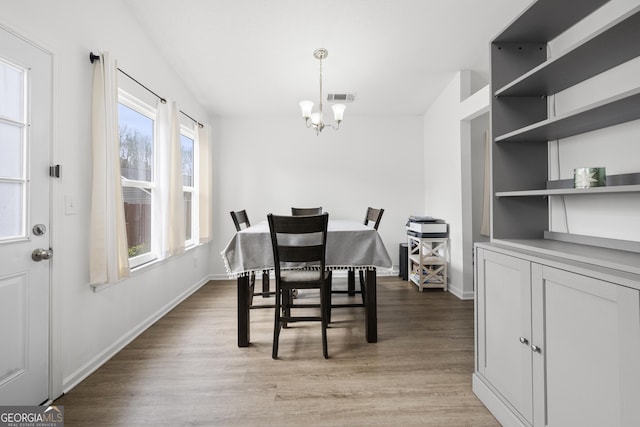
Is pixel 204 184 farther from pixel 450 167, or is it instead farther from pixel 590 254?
pixel 590 254

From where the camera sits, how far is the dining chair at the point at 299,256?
79.3 inches

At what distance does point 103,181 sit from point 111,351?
124 cm

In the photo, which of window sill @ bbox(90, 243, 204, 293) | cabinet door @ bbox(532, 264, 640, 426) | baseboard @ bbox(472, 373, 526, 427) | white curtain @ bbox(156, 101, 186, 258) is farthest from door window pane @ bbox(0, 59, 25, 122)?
baseboard @ bbox(472, 373, 526, 427)

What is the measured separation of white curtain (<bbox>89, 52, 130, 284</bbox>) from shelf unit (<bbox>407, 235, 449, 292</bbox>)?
127 inches

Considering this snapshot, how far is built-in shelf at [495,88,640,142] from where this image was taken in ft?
3.45

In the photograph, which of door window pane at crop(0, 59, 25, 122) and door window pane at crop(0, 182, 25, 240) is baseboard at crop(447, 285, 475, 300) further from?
door window pane at crop(0, 59, 25, 122)

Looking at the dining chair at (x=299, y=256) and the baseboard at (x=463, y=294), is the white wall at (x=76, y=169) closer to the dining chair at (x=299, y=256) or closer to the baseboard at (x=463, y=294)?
the dining chair at (x=299, y=256)

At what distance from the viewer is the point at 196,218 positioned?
4.06 meters

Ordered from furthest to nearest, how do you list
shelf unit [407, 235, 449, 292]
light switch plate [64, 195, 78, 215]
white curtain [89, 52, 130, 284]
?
shelf unit [407, 235, 449, 292]
white curtain [89, 52, 130, 284]
light switch plate [64, 195, 78, 215]

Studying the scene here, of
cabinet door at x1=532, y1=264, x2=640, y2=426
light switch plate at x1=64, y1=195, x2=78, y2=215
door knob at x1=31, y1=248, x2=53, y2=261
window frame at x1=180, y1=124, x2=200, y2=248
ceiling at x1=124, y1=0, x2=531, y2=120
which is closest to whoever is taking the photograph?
cabinet door at x1=532, y1=264, x2=640, y2=426

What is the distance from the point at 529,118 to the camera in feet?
5.56

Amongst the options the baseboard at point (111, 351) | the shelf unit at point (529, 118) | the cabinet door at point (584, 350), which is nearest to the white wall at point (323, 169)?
the baseboard at point (111, 351)

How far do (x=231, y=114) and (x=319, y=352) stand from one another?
3690mm

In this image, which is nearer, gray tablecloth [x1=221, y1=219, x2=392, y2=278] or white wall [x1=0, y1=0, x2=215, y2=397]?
white wall [x1=0, y1=0, x2=215, y2=397]
